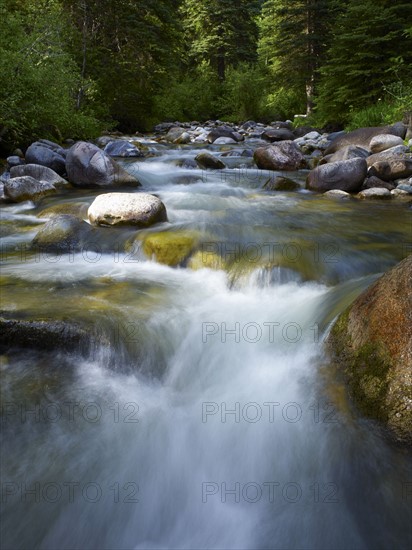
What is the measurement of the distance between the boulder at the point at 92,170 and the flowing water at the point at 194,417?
405cm

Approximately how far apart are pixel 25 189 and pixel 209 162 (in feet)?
16.5

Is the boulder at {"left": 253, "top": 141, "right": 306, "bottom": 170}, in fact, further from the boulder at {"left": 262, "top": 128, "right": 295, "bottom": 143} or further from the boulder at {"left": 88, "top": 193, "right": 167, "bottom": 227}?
the boulder at {"left": 262, "top": 128, "right": 295, "bottom": 143}

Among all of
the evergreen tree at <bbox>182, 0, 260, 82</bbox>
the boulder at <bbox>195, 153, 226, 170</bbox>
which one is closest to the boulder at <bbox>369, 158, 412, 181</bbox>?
the boulder at <bbox>195, 153, 226, 170</bbox>

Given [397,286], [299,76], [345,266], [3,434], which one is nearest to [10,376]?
[3,434]

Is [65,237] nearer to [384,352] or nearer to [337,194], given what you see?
[384,352]

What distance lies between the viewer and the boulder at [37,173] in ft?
28.7

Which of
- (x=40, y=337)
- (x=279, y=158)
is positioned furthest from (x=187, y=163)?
(x=40, y=337)

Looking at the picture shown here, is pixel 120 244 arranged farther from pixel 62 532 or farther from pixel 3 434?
pixel 62 532

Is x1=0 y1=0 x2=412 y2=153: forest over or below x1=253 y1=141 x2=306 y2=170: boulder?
over

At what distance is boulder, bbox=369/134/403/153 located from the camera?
1029 cm

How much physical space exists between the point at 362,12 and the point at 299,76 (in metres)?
7.85

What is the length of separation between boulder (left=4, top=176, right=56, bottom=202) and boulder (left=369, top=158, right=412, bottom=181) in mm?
6627

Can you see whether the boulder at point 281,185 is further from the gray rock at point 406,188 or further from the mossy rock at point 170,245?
the mossy rock at point 170,245

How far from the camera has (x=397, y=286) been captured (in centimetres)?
282
